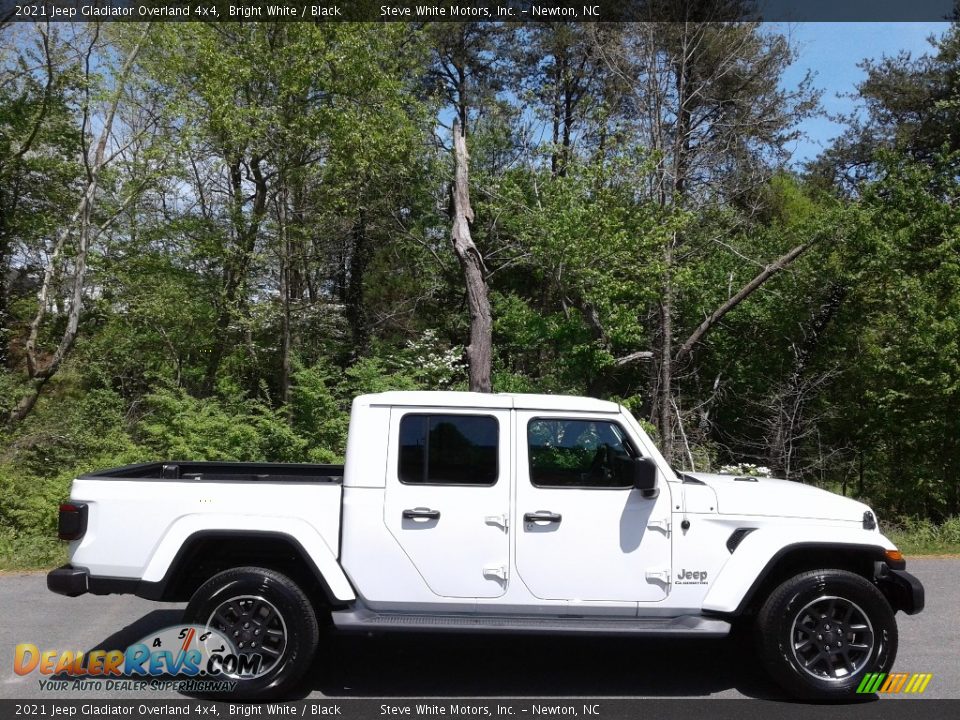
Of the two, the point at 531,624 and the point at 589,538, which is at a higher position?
the point at 589,538

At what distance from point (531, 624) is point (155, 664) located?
8.21 ft

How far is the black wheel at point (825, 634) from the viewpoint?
197 inches

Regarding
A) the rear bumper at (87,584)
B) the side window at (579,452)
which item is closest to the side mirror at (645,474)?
the side window at (579,452)

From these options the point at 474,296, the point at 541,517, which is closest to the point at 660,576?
the point at 541,517

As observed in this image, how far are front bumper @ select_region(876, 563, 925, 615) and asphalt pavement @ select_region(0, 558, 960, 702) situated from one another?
1.83 ft

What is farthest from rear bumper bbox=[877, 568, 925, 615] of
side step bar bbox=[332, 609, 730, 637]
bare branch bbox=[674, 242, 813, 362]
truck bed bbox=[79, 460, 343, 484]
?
bare branch bbox=[674, 242, 813, 362]

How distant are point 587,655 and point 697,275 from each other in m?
14.0

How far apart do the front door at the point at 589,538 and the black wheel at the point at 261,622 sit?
1.37 meters

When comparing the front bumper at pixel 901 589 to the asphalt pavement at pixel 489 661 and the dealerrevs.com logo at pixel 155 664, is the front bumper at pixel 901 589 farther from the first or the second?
the dealerrevs.com logo at pixel 155 664

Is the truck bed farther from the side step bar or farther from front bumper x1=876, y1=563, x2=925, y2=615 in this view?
front bumper x1=876, y1=563, x2=925, y2=615

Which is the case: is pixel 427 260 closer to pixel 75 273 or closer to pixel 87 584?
pixel 75 273

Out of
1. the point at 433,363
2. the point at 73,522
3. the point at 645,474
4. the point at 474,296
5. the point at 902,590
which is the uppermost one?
the point at 474,296

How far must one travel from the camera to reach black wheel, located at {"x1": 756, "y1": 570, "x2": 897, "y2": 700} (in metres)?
5.01

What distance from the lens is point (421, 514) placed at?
5059 millimetres
